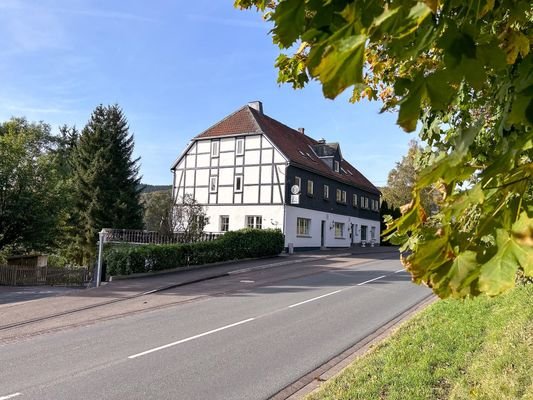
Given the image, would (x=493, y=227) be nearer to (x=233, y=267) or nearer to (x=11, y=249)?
(x=233, y=267)

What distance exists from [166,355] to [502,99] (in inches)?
291

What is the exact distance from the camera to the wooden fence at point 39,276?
1998cm

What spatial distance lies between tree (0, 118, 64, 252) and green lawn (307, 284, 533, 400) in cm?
2151

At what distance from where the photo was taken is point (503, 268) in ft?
3.79

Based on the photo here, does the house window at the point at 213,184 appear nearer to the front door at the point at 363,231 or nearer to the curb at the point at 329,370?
the front door at the point at 363,231

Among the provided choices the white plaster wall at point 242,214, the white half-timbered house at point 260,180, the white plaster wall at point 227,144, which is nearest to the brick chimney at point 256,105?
the white half-timbered house at point 260,180

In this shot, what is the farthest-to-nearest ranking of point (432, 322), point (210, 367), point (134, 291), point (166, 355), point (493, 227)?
point (134, 291) < point (432, 322) < point (166, 355) < point (210, 367) < point (493, 227)

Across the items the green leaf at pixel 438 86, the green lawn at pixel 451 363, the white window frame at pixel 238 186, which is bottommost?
the green lawn at pixel 451 363

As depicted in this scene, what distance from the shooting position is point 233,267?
23484 millimetres

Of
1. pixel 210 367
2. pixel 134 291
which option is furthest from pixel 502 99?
pixel 134 291

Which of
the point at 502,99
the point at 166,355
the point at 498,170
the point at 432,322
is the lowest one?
the point at 166,355

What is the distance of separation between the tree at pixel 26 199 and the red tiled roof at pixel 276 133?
14.0 metres

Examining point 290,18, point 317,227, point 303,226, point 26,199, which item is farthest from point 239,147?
point 290,18

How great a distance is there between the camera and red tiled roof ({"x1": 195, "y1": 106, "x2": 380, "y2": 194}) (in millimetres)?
34844
